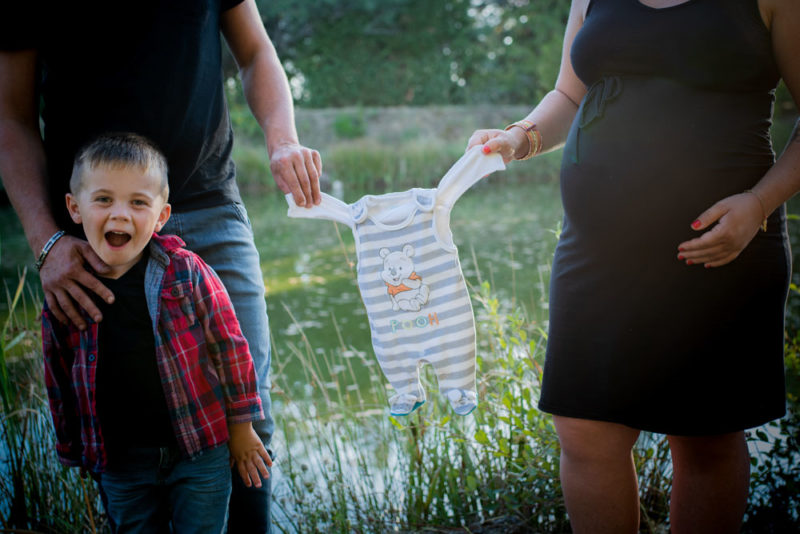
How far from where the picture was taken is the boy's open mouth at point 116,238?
133 cm

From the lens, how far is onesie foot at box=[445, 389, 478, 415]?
1.65 metres

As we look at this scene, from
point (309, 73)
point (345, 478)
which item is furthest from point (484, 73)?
point (345, 478)

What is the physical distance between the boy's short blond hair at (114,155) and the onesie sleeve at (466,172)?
26.5 inches

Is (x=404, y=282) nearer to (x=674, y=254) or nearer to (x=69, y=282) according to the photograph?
(x=674, y=254)

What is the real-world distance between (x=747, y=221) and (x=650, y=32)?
41cm

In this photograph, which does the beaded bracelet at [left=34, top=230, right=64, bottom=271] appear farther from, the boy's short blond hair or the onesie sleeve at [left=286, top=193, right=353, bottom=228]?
the onesie sleeve at [left=286, top=193, right=353, bottom=228]

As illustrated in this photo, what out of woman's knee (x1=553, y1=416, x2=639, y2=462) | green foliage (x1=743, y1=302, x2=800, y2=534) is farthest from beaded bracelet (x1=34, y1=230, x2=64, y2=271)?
green foliage (x1=743, y1=302, x2=800, y2=534)

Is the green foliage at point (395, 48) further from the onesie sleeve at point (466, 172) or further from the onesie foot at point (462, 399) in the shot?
the onesie foot at point (462, 399)

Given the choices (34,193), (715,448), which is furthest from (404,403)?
(34,193)

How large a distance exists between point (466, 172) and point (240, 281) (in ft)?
1.98

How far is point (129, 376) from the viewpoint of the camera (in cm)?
136

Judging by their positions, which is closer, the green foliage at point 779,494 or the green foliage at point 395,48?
the green foliage at point 779,494

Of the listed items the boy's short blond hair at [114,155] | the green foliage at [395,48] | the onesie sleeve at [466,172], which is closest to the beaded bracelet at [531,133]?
the onesie sleeve at [466,172]

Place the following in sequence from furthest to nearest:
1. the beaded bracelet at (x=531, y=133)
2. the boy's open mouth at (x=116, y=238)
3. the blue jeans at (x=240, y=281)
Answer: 1. the beaded bracelet at (x=531, y=133)
2. the blue jeans at (x=240, y=281)
3. the boy's open mouth at (x=116, y=238)
